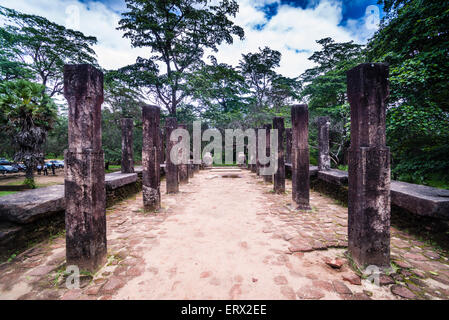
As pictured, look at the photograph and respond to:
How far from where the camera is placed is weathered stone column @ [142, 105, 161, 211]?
5004mm

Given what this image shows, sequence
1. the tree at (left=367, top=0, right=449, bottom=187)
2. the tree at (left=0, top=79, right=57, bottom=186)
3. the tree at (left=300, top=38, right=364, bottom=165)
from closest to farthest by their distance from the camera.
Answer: the tree at (left=367, top=0, right=449, bottom=187) < the tree at (left=0, top=79, right=57, bottom=186) < the tree at (left=300, top=38, right=364, bottom=165)

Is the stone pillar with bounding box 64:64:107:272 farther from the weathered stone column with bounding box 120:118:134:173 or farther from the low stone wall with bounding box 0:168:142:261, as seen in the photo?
the weathered stone column with bounding box 120:118:134:173

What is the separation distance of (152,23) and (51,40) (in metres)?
8.48

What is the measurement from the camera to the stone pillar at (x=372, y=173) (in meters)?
2.39

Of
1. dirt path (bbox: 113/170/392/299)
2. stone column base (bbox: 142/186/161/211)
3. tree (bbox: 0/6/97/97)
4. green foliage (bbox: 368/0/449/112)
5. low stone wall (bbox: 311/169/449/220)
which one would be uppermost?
tree (bbox: 0/6/97/97)

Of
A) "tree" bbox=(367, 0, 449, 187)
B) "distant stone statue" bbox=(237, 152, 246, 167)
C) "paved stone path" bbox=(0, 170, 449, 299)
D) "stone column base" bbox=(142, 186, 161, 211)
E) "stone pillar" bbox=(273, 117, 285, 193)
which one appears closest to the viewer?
"paved stone path" bbox=(0, 170, 449, 299)

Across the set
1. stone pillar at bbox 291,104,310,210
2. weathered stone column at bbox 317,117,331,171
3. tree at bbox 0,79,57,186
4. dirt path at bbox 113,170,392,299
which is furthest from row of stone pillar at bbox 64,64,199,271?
tree at bbox 0,79,57,186

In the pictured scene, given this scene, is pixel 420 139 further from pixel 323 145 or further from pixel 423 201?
pixel 423 201

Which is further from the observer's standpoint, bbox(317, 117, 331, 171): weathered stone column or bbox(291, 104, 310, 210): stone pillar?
bbox(317, 117, 331, 171): weathered stone column

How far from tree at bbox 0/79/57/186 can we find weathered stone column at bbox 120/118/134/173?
194 inches

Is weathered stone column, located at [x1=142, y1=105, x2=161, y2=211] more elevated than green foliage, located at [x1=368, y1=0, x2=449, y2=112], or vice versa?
green foliage, located at [x1=368, y1=0, x2=449, y2=112]

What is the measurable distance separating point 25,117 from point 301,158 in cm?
1242
